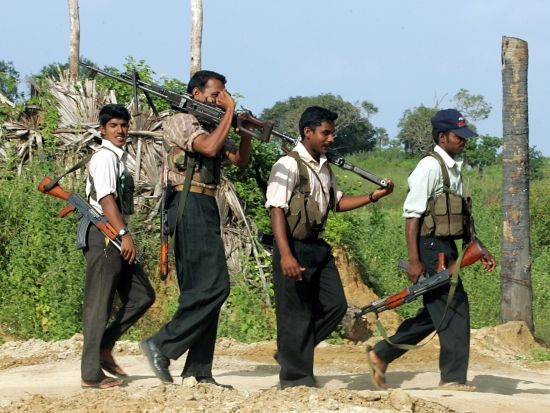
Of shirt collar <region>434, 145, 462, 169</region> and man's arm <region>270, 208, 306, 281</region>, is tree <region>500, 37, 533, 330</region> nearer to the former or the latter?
shirt collar <region>434, 145, 462, 169</region>

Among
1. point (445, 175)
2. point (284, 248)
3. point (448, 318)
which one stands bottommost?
point (448, 318)

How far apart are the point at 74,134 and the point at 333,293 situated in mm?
6909

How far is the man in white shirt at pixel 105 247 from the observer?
260 inches

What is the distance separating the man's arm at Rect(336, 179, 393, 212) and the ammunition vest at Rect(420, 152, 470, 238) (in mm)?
382

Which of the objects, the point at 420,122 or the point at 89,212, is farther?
the point at 420,122

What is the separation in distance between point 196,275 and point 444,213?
1.67 metres

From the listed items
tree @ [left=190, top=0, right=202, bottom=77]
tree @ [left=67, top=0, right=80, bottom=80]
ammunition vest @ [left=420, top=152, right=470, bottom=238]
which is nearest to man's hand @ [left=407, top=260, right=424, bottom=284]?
ammunition vest @ [left=420, top=152, right=470, bottom=238]

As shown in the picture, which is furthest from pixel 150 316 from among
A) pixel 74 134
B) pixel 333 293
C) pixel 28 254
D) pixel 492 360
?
pixel 333 293

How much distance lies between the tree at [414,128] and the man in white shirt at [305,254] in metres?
30.0

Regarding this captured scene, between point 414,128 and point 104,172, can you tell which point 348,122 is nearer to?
point 414,128

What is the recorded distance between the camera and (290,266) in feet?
20.6

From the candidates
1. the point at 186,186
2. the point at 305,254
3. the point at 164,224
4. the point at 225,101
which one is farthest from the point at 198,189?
the point at 305,254

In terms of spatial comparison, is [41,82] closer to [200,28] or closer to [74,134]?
[74,134]

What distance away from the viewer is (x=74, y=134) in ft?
42.0
